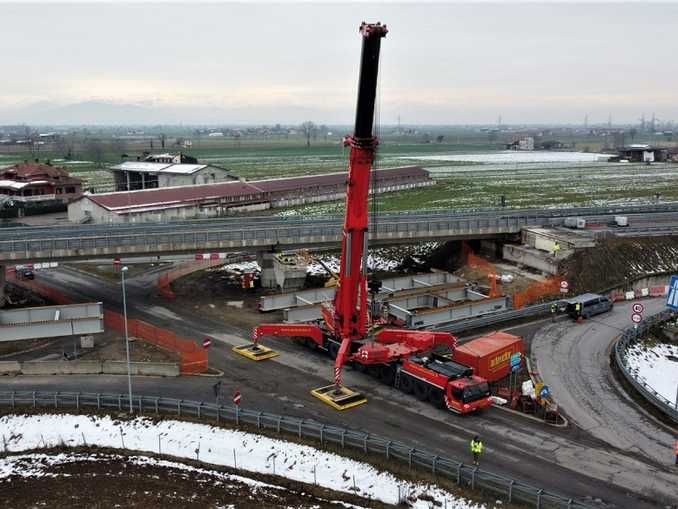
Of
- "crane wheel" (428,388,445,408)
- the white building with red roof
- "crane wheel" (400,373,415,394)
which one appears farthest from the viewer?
the white building with red roof

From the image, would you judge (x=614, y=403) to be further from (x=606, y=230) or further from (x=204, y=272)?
(x=204, y=272)

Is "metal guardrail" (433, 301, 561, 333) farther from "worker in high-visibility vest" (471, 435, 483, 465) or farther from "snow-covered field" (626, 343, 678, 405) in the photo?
"worker in high-visibility vest" (471, 435, 483, 465)

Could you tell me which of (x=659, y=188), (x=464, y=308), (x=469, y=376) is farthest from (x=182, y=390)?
(x=659, y=188)

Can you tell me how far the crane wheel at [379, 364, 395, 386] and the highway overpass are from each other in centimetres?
1006

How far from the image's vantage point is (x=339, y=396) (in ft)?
93.7

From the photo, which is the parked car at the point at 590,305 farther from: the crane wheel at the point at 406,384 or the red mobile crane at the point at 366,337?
the crane wheel at the point at 406,384

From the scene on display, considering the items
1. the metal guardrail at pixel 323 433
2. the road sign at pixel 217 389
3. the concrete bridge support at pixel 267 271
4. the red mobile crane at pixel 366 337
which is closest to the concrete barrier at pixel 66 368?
the metal guardrail at pixel 323 433

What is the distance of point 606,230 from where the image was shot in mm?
55188

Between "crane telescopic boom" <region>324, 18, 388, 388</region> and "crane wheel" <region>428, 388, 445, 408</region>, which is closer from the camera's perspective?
"crane telescopic boom" <region>324, 18, 388, 388</region>

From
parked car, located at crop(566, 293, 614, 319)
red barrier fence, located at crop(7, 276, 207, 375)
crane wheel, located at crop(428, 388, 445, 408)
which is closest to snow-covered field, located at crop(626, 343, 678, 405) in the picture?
parked car, located at crop(566, 293, 614, 319)

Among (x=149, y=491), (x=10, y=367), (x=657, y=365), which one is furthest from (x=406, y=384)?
(x=10, y=367)

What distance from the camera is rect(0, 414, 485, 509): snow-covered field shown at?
70.7 ft

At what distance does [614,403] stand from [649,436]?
320 centimetres

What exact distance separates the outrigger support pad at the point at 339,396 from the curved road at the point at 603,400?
960cm
